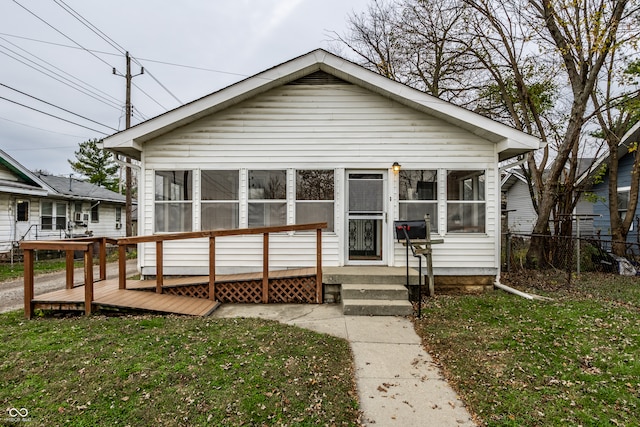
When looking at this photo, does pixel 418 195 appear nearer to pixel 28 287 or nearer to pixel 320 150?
pixel 320 150

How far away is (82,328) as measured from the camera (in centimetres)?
425

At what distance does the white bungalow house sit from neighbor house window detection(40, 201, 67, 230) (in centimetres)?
1197

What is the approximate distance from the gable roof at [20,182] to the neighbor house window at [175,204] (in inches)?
385

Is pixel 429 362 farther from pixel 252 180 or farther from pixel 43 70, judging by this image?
pixel 43 70

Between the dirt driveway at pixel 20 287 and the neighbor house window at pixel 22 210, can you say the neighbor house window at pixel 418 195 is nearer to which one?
the dirt driveway at pixel 20 287

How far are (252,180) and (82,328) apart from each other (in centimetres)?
362

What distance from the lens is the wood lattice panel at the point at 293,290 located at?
228 inches

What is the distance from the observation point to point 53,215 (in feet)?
49.8

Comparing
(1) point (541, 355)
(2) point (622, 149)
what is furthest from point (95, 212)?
(2) point (622, 149)

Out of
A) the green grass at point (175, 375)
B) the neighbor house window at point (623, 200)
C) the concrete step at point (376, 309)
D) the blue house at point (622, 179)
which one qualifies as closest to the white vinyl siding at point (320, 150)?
the concrete step at point (376, 309)

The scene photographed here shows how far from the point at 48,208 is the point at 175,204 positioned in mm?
12813

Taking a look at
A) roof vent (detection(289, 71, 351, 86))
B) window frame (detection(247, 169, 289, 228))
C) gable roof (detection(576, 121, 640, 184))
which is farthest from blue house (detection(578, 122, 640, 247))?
window frame (detection(247, 169, 289, 228))

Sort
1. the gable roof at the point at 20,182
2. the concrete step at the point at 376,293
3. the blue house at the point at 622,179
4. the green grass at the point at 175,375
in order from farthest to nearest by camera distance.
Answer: the gable roof at the point at 20,182, the blue house at the point at 622,179, the concrete step at the point at 376,293, the green grass at the point at 175,375

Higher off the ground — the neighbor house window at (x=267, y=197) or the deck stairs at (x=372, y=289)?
the neighbor house window at (x=267, y=197)
